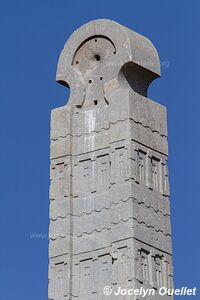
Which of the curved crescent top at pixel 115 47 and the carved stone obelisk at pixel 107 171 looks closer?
the carved stone obelisk at pixel 107 171

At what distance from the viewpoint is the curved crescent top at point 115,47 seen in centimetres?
3497

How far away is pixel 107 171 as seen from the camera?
3416cm

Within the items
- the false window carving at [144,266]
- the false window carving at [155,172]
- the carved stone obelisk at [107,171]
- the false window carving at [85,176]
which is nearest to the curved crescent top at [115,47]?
the carved stone obelisk at [107,171]

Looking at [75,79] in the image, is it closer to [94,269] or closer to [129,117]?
[129,117]

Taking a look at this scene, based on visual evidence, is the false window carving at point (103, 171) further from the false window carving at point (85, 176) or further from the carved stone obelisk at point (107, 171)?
the false window carving at point (85, 176)

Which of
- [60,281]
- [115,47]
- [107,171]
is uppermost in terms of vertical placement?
[115,47]

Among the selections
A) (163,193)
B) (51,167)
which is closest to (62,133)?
(51,167)

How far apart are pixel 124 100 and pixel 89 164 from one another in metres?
1.83

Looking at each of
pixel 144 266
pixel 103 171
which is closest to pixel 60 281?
pixel 144 266

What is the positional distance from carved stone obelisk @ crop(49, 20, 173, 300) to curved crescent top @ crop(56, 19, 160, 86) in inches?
1.0

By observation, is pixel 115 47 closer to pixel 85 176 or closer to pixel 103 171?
pixel 103 171

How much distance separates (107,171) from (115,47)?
3.35 meters

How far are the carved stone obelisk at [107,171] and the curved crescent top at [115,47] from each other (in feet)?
A: 0.09

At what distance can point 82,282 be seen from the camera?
33.4 meters
